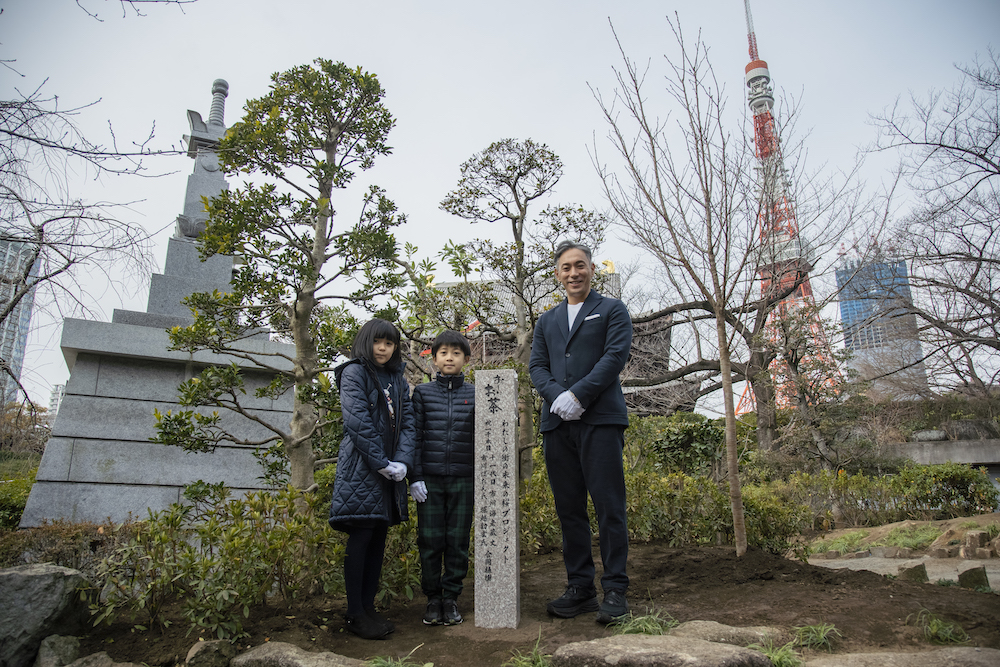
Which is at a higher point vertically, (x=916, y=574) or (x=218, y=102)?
(x=218, y=102)

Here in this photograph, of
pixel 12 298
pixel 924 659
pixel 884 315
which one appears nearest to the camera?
pixel 924 659

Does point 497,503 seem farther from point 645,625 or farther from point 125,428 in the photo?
point 125,428

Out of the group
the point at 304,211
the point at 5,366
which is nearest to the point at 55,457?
Result: the point at 5,366

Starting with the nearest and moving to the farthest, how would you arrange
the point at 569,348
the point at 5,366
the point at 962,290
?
the point at 569,348
the point at 5,366
the point at 962,290

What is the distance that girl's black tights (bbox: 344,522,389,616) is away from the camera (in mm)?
2621

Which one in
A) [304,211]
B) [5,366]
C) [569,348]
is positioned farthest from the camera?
[304,211]

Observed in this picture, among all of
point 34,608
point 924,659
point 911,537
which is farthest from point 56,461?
point 911,537

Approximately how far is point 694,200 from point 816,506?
20.3 feet

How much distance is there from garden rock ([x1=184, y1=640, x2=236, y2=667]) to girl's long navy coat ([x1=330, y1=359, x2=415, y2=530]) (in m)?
0.63

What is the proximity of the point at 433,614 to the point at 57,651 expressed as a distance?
1604mm

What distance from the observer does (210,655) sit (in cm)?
234

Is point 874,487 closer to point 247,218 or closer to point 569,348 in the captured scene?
point 569,348

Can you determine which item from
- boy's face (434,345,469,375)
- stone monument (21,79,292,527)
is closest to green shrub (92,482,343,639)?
boy's face (434,345,469,375)

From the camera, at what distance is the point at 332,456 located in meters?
3.90
